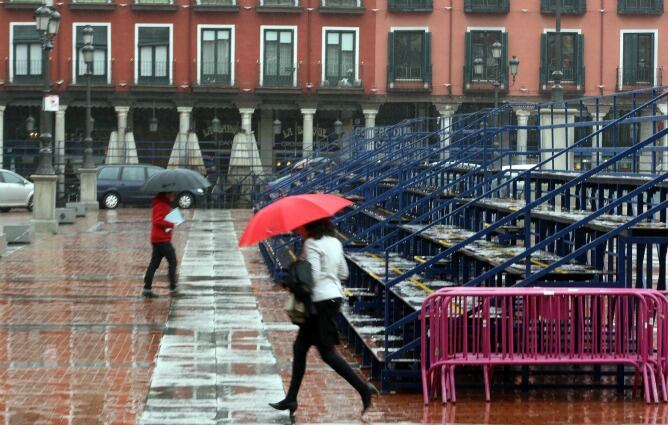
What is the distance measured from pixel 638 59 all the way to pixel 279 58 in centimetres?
1389

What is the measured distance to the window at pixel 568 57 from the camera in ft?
173

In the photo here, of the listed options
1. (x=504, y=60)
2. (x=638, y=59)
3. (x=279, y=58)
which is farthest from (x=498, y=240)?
(x=638, y=59)

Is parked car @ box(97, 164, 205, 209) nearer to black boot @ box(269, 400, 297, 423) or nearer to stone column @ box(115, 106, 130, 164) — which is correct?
stone column @ box(115, 106, 130, 164)

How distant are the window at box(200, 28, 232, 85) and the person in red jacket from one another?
112 feet

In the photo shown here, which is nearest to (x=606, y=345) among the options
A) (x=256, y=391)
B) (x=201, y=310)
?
(x=256, y=391)

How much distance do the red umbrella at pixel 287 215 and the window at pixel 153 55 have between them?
43013 mm

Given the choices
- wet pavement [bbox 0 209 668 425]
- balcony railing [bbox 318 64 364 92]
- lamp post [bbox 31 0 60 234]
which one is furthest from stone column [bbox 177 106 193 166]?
wet pavement [bbox 0 209 668 425]

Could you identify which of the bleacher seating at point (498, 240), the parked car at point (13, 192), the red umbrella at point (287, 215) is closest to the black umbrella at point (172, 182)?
the bleacher seating at point (498, 240)

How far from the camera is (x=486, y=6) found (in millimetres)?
52719

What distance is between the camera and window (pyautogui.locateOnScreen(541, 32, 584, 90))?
5266 cm

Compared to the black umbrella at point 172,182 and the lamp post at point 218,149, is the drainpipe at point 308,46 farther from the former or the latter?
the black umbrella at point 172,182

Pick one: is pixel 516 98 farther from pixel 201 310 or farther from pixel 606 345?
pixel 606 345

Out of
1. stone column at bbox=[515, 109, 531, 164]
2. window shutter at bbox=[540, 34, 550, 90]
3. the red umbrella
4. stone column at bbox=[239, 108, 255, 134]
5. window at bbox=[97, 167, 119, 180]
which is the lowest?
the red umbrella

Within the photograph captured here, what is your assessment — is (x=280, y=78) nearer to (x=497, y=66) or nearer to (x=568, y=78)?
(x=497, y=66)
